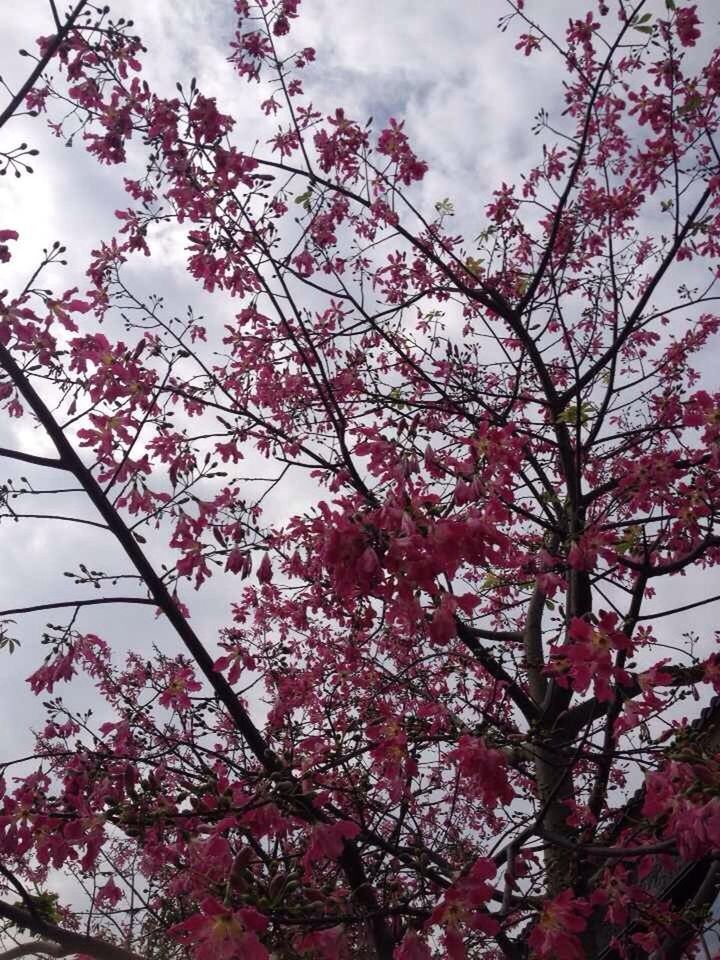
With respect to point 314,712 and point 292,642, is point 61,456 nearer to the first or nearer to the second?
point 314,712

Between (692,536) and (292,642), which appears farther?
(292,642)

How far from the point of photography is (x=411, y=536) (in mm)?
2312

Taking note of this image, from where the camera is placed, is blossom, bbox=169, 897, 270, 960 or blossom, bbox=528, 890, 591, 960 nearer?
blossom, bbox=169, 897, 270, 960

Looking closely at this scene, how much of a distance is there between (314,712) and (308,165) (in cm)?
468

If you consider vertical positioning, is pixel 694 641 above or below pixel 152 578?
below

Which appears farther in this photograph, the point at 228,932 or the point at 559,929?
the point at 559,929

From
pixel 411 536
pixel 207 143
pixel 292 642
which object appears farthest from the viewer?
pixel 292 642

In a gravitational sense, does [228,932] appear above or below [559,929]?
above

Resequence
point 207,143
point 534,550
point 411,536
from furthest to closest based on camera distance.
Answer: point 534,550 < point 207,143 < point 411,536

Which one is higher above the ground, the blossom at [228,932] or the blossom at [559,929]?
the blossom at [228,932]

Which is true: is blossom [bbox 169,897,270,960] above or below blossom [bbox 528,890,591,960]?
above

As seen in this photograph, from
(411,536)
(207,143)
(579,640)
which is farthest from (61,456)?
(207,143)

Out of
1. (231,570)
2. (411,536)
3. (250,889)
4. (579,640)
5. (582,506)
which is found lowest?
(250,889)

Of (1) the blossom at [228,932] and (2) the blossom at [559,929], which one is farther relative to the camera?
(2) the blossom at [559,929]
